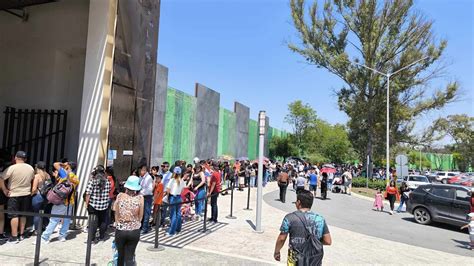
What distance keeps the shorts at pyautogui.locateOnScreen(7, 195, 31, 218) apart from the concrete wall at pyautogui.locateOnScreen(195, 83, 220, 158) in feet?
53.7

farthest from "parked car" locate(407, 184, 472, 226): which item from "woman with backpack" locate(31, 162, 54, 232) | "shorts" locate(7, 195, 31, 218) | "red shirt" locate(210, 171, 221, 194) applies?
"shorts" locate(7, 195, 31, 218)

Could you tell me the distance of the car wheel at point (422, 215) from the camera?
12719 millimetres

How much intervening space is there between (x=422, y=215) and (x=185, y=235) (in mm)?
9150

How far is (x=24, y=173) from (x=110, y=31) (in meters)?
3.83

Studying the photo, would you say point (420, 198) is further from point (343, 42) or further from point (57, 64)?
point (343, 42)

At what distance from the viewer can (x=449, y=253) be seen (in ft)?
28.3

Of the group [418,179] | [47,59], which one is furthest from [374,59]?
[47,59]

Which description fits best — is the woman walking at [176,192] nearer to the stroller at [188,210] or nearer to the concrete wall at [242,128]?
the stroller at [188,210]

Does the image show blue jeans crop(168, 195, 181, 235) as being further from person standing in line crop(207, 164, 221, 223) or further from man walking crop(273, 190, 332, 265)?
man walking crop(273, 190, 332, 265)

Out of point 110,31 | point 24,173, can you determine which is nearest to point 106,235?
point 24,173

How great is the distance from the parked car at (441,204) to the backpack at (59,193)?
38.2ft

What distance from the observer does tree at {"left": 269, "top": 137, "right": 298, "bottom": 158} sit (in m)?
46.5

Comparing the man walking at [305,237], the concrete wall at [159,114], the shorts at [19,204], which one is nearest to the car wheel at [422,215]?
the man walking at [305,237]

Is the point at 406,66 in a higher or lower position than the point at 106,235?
higher
